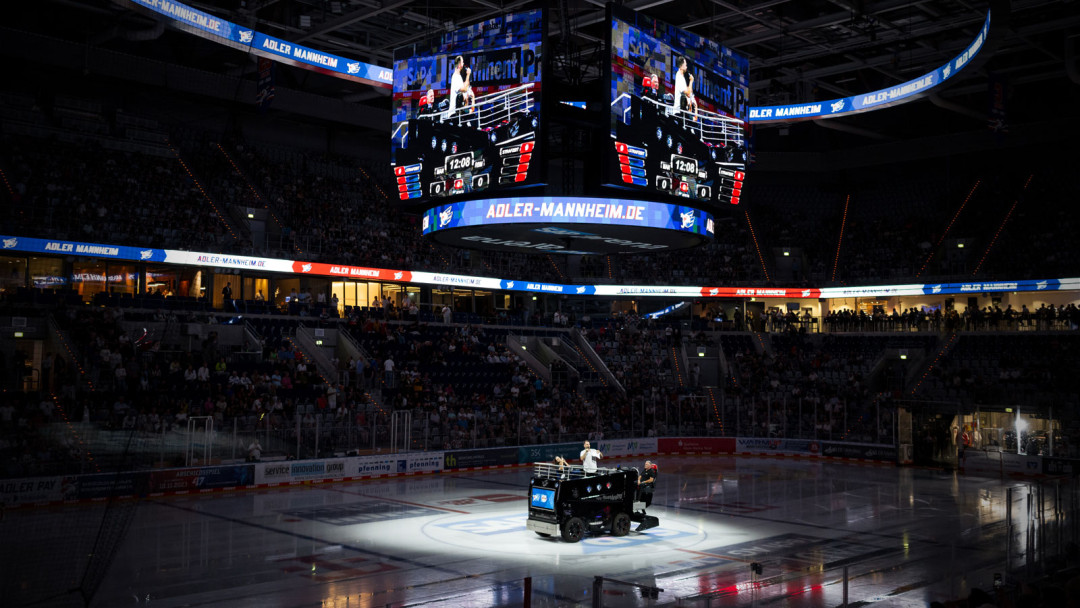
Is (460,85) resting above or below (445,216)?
above

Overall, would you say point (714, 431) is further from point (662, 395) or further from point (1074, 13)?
point (1074, 13)

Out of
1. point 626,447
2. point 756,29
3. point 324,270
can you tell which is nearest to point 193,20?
point 324,270

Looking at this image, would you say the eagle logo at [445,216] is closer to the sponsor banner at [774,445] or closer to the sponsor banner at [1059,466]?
the sponsor banner at [774,445]

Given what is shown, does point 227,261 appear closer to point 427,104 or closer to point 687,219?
point 427,104

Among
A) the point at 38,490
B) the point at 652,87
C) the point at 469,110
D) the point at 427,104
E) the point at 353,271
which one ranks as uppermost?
the point at 652,87

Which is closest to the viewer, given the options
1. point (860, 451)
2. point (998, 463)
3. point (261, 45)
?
point (261, 45)

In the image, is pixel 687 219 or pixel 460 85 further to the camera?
pixel 687 219

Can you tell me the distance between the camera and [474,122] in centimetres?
2053

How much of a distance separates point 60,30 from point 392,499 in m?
26.4

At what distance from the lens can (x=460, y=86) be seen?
20797 millimetres

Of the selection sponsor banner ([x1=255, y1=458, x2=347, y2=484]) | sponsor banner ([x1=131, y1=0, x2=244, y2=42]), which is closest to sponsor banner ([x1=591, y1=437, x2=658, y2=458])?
sponsor banner ([x1=255, y1=458, x2=347, y2=484])

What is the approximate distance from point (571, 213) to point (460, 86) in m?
3.95

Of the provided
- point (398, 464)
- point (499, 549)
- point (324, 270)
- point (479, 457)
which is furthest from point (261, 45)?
point (499, 549)

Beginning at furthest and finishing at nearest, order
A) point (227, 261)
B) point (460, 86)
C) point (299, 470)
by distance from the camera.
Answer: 1. point (227, 261)
2. point (299, 470)
3. point (460, 86)
